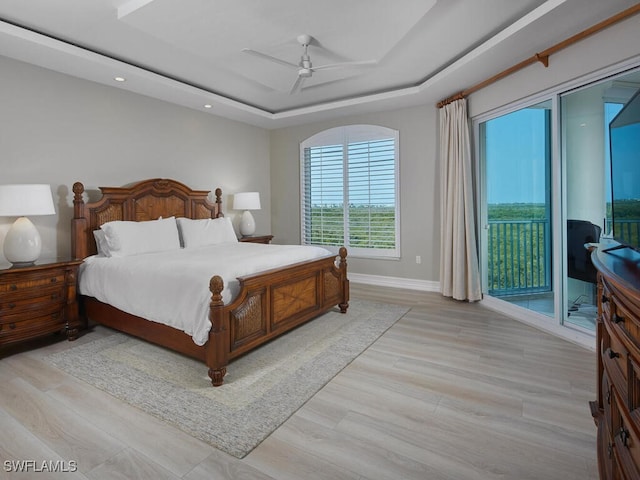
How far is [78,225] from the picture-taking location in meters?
3.57

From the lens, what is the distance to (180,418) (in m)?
2.00

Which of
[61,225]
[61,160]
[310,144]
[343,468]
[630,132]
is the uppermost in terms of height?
[310,144]

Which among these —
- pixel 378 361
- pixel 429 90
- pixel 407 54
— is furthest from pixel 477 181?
pixel 378 361

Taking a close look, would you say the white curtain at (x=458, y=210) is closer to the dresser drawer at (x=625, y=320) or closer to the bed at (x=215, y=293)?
the bed at (x=215, y=293)

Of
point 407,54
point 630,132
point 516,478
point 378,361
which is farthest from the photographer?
point 407,54

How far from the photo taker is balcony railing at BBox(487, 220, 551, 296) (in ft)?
11.5

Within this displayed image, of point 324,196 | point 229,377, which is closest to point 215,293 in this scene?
point 229,377

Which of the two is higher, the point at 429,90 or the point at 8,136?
the point at 429,90

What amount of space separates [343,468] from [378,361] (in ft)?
3.81

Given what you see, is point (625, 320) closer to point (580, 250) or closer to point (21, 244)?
point (580, 250)

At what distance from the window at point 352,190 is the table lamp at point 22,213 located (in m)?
3.72

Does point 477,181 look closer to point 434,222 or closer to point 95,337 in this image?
point 434,222

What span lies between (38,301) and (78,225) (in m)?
→ 0.89

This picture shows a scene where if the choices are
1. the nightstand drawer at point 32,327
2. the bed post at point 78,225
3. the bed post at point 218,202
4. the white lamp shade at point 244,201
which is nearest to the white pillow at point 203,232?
the bed post at point 218,202
